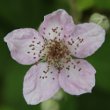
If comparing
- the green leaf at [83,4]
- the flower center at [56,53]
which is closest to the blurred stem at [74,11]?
the green leaf at [83,4]

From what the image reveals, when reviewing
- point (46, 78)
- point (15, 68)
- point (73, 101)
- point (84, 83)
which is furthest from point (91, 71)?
point (15, 68)

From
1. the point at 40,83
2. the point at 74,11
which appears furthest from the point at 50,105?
the point at 74,11

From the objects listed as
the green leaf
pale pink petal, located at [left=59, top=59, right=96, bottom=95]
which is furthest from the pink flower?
the green leaf

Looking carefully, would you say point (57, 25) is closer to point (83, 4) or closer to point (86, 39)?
point (86, 39)

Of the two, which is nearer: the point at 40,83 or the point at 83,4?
the point at 40,83

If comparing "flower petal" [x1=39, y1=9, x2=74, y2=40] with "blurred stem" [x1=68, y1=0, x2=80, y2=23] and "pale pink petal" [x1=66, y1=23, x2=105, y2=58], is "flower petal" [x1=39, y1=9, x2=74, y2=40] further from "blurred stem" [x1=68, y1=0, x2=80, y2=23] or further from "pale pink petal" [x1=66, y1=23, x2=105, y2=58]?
"blurred stem" [x1=68, y1=0, x2=80, y2=23]

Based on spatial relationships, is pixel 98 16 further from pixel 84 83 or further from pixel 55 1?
pixel 55 1
